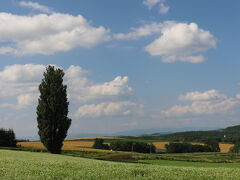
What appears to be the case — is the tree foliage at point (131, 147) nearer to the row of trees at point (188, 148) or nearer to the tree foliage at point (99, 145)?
the tree foliage at point (99, 145)

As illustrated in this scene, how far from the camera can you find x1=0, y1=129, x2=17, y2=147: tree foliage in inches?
3524

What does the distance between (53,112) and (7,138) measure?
1321 inches

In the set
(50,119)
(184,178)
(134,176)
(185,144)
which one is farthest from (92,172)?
(185,144)

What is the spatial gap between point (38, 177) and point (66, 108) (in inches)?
1957

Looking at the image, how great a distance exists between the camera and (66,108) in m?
65.1

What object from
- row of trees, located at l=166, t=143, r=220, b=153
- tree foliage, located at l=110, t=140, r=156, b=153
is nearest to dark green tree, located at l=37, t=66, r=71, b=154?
tree foliage, located at l=110, t=140, r=156, b=153

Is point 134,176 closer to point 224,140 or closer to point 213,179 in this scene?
point 213,179

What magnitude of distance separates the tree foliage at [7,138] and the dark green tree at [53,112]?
30.5 meters

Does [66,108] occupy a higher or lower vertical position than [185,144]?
higher

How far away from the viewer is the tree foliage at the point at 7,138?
294 feet

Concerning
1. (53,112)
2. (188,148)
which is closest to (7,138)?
(53,112)

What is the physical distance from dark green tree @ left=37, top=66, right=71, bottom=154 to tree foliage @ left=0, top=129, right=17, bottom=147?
30.5 metres

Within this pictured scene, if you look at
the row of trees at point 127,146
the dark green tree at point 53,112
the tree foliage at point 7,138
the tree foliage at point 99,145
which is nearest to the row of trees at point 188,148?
the row of trees at point 127,146

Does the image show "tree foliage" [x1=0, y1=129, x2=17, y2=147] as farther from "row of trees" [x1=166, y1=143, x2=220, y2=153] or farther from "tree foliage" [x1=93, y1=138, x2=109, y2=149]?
"row of trees" [x1=166, y1=143, x2=220, y2=153]
